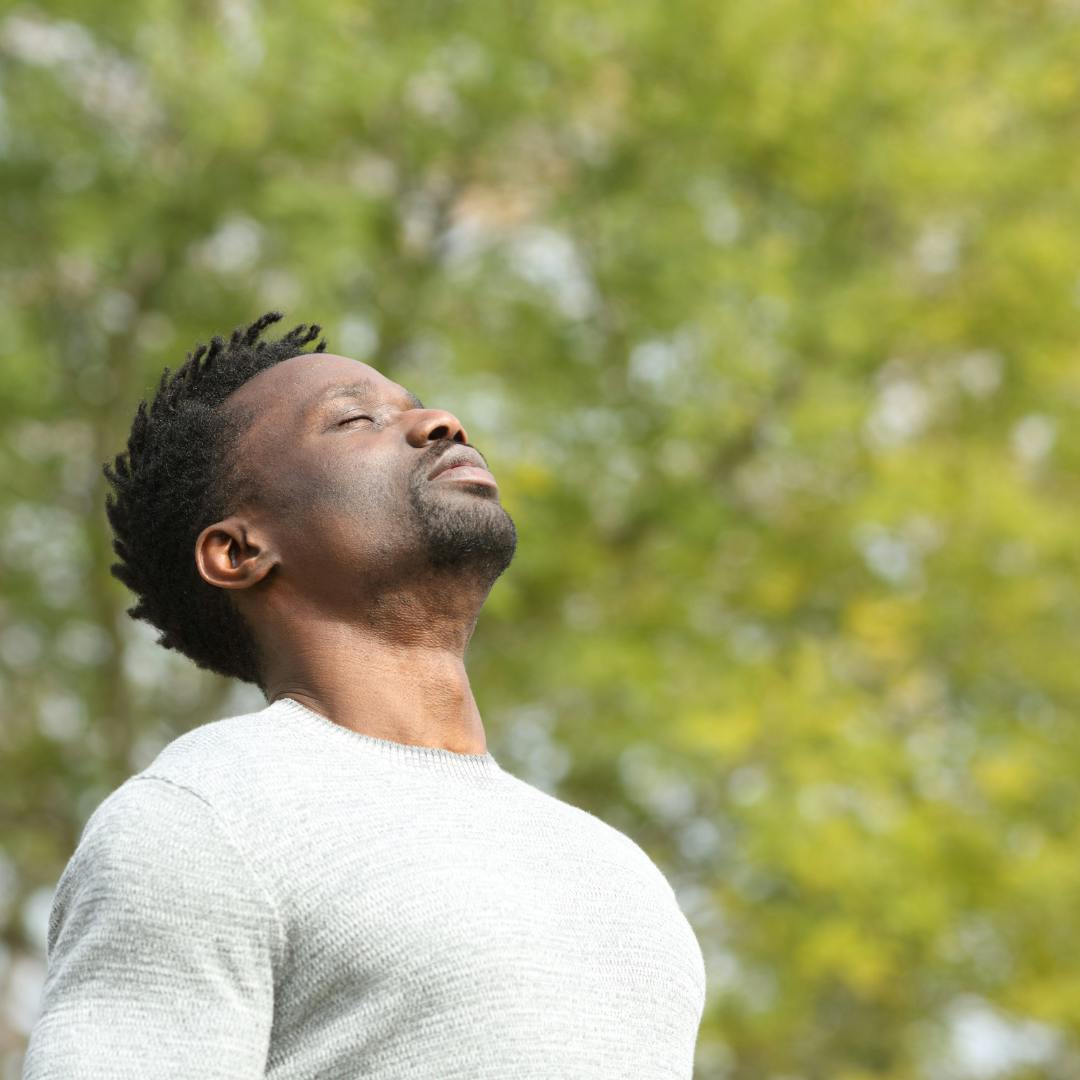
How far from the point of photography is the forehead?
2631mm

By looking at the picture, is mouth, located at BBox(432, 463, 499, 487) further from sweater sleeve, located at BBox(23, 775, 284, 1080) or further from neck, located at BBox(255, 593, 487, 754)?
sweater sleeve, located at BBox(23, 775, 284, 1080)

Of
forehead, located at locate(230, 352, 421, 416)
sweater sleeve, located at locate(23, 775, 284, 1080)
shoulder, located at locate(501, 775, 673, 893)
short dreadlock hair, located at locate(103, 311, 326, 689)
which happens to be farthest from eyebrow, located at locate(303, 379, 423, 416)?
sweater sleeve, located at locate(23, 775, 284, 1080)

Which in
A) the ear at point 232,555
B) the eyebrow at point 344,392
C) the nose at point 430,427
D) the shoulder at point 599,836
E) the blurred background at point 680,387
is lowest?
the shoulder at point 599,836

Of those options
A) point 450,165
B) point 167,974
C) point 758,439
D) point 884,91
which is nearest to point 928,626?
point 758,439

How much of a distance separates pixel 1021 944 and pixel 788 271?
168 inches

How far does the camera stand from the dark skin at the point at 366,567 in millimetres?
2445

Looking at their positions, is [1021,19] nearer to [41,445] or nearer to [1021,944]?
[1021,944]

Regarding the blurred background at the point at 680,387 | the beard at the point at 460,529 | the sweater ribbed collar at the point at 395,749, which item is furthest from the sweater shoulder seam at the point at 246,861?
the blurred background at the point at 680,387

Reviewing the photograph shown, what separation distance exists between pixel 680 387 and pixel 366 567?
8386 mm

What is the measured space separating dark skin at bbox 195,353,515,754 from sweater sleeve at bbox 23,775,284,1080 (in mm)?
381

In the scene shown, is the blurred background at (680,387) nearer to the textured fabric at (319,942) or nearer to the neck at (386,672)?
the neck at (386,672)

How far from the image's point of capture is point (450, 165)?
11.3 meters

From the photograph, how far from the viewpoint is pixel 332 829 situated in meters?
2.16

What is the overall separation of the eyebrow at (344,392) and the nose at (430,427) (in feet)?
0.09
